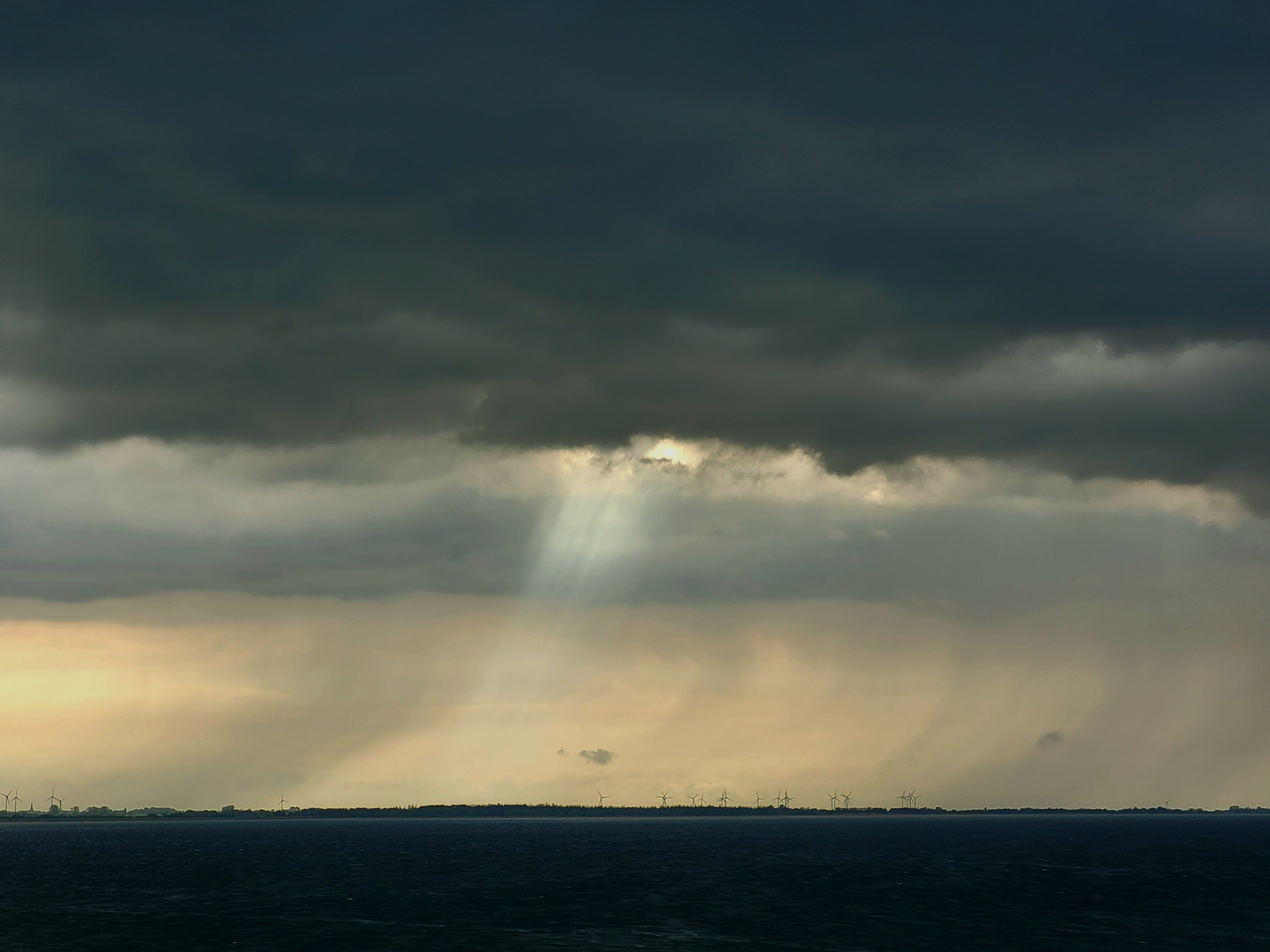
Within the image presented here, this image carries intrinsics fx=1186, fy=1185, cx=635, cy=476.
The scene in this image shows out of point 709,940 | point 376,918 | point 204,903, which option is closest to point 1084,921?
point 709,940

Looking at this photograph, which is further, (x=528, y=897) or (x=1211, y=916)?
(x=528, y=897)

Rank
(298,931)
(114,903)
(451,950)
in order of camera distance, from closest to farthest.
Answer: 1. (451,950)
2. (298,931)
3. (114,903)

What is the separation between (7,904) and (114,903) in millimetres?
15445

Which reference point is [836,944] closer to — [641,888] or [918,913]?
[918,913]

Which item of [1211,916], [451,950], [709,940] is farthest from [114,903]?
[1211,916]

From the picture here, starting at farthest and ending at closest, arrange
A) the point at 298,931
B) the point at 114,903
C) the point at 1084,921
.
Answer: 1. the point at 114,903
2. the point at 1084,921
3. the point at 298,931

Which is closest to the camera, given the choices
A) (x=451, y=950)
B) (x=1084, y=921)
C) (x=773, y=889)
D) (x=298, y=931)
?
(x=451, y=950)

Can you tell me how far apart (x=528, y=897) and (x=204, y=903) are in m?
45.3

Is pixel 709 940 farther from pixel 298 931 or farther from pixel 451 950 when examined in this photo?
pixel 298 931

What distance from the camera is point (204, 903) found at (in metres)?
167

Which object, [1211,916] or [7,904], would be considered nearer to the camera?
[1211,916]

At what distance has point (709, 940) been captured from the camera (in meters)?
121

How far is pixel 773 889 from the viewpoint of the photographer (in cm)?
18475

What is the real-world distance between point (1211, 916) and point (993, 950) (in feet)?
157
